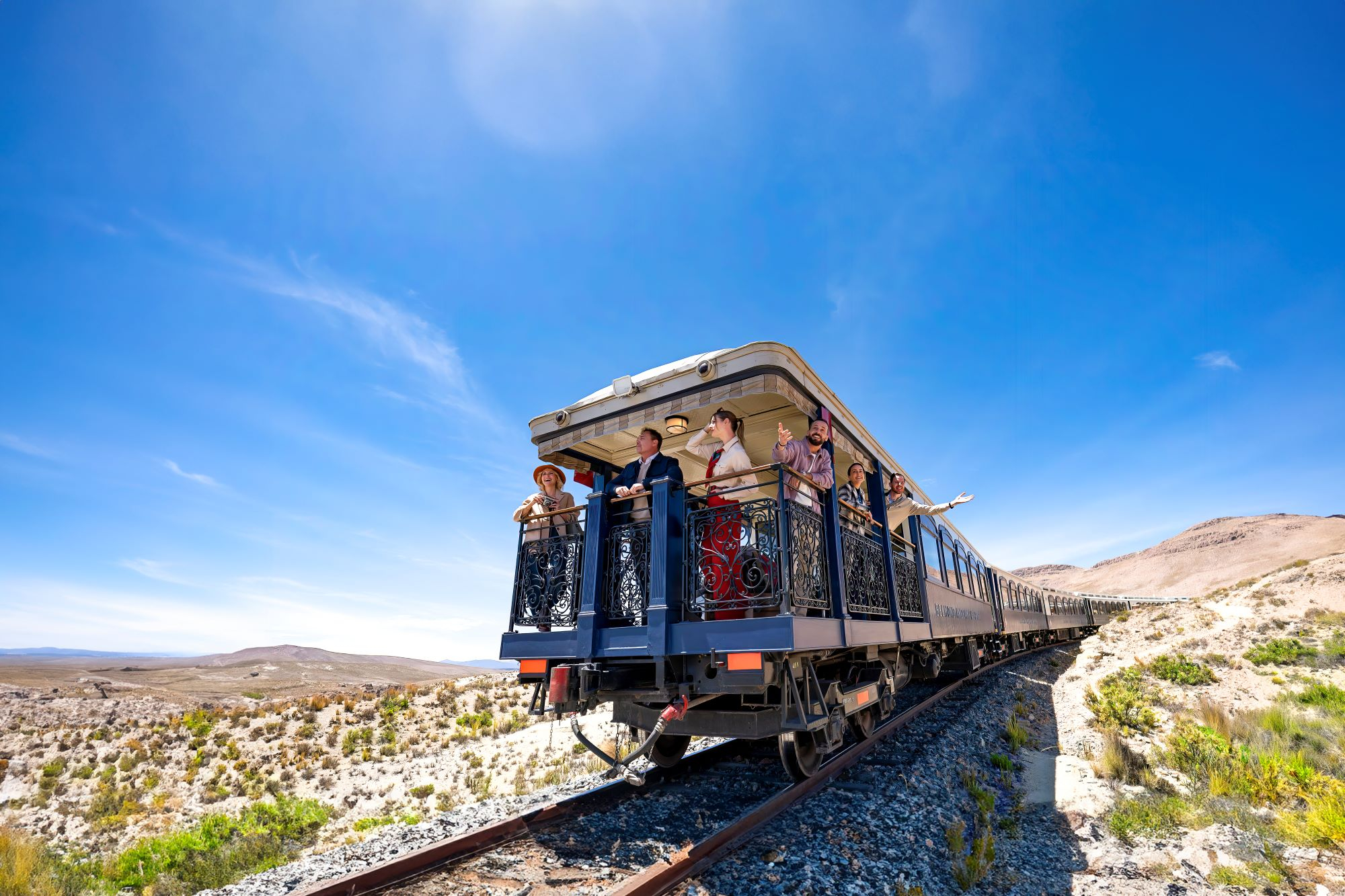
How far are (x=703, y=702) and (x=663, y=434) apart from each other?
2.81 metres

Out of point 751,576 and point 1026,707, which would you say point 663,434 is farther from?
point 1026,707

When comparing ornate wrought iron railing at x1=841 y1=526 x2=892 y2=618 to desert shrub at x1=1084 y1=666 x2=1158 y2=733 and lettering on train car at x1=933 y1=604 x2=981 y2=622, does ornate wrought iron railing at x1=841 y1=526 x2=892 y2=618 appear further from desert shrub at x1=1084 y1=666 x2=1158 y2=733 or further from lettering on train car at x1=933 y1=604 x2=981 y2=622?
desert shrub at x1=1084 y1=666 x2=1158 y2=733

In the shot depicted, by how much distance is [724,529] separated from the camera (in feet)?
17.1

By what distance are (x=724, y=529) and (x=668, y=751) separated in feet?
9.56

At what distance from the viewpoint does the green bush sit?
5.99m

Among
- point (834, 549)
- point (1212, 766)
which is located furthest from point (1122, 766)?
point (834, 549)

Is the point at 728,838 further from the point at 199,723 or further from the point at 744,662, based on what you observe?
the point at 199,723

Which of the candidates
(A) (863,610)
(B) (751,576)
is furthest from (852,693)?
(B) (751,576)

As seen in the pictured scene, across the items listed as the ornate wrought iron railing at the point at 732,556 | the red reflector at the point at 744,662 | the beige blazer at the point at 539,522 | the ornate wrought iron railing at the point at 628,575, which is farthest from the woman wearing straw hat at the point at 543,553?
the red reflector at the point at 744,662

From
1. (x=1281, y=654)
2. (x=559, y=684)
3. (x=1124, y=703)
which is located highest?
(x=1281, y=654)

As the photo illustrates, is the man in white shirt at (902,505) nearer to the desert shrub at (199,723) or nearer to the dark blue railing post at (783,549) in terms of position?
the dark blue railing post at (783,549)

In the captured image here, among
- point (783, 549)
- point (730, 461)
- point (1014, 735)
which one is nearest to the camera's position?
point (783, 549)

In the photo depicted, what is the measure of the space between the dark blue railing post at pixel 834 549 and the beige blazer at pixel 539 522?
2.57 metres

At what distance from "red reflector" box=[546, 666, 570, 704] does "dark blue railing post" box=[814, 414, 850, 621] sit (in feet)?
8.19
